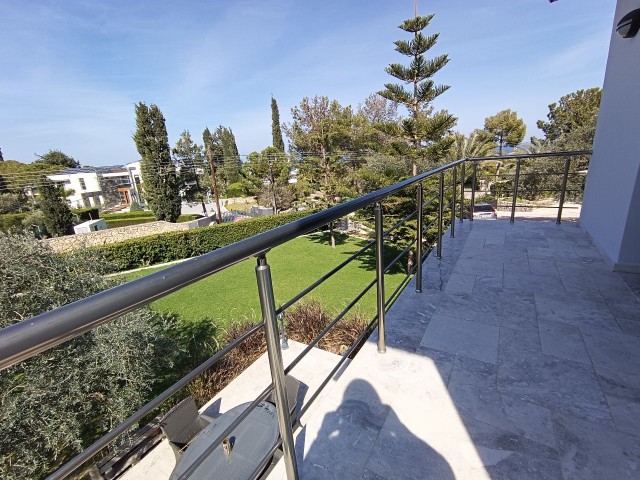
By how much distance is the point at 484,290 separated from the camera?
234cm

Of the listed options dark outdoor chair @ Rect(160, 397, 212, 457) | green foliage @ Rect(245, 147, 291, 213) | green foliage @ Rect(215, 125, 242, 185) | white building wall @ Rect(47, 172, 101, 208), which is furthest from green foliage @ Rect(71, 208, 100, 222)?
dark outdoor chair @ Rect(160, 397, 212, 457)

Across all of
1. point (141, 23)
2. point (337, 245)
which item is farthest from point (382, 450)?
point (337, 245)

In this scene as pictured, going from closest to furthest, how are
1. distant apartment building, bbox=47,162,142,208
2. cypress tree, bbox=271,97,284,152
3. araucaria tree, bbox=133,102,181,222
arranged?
araucaria tree, bbox=133,102,181,222, cypress tree, bbox=271,97,284,152, distant apartment building, bbox=47,162,142,208

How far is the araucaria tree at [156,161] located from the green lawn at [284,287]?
23.8 feet

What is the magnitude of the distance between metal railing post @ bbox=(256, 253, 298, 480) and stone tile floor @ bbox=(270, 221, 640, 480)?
19cm

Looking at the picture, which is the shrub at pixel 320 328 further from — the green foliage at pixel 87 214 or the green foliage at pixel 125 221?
the green foliage at pixel 87 214

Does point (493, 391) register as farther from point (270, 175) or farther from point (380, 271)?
point (270, 175)

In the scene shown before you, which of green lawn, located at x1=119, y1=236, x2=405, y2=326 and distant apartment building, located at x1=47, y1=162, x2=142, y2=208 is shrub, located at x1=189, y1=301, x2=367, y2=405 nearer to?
green lawn, located at x1=119, y1=236, x2=405, y2=326

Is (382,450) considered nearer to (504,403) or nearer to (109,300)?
(504,403)

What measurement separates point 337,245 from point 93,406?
437 inches

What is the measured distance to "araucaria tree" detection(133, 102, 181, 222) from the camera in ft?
51.6

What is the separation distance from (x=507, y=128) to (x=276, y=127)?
18.5 meters

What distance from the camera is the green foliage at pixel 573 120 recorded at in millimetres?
14672

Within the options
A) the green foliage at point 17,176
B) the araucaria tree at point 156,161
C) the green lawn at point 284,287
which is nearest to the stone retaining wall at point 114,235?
the araucaria tree at point 156,161
